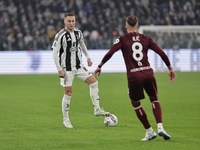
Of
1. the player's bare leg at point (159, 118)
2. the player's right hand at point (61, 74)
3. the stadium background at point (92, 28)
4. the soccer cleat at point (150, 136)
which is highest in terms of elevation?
the player's right hand at point (61, 74)

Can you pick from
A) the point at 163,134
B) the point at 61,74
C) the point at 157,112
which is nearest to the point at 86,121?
the point at 61,74

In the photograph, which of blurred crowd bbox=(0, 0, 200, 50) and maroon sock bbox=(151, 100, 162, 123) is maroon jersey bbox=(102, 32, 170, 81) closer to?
maroon sock bbox=(151, 100, 162, 123)

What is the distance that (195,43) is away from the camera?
2461cm

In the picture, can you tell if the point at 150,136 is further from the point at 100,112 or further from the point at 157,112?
the point at 100,112

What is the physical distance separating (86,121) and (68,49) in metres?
1.51

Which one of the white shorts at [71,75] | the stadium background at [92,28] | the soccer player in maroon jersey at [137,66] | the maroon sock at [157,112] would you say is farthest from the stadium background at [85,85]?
the white shorts at [71,75]

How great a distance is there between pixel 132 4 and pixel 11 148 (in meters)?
22.9

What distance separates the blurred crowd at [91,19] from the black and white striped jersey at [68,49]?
15699 millimetres

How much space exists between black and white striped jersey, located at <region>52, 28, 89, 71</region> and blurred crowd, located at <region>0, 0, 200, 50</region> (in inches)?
618

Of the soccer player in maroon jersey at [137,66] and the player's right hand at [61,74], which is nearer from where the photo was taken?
the soccer player in maroon jersey at [137,66]

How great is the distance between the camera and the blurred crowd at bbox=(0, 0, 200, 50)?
79.8ft

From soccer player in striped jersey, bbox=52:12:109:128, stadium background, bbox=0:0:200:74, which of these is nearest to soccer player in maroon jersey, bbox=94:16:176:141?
soccer player in striped jersey, bbox=52:12:109:128

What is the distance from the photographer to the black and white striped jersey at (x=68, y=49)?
26.4ft

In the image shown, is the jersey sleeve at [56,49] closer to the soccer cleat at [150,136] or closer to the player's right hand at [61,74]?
the player's right hand at [61,74]
